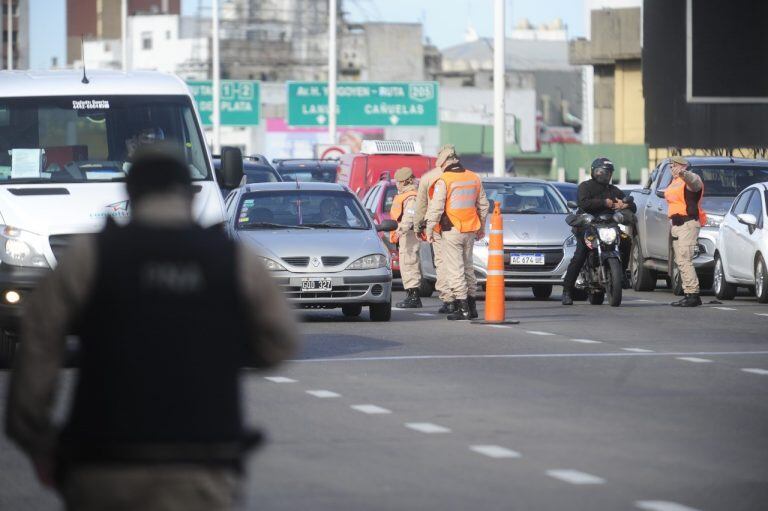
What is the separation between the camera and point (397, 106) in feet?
216

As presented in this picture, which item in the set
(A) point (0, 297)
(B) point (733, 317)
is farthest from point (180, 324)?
(B) point (733, 317)

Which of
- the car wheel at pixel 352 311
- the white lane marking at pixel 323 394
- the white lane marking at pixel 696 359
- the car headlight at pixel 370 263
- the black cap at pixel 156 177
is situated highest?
the black cap at pixel 156 177

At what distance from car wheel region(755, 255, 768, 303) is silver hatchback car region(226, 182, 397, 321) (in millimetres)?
4856

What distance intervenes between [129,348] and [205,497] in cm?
42

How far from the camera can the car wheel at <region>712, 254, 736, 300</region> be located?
24.2m

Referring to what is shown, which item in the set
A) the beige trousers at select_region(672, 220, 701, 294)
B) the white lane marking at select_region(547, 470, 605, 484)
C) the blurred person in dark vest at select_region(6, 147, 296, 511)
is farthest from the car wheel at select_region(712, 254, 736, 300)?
the blurred person in dark vest at select_region(6, 147, 296, 511)

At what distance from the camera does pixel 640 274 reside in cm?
2700

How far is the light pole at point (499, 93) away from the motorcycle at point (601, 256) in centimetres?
1231

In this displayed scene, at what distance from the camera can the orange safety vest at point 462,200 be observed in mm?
19812

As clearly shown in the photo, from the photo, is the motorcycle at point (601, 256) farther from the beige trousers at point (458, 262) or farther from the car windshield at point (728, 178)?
the car windshield at point (728, 178)

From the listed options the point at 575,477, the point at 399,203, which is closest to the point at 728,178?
the point at 399,203

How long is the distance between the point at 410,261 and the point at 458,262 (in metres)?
4.03

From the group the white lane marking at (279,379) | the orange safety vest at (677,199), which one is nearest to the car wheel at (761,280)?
the orange safety vest at (677,199)

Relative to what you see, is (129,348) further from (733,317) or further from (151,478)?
(733,317)
